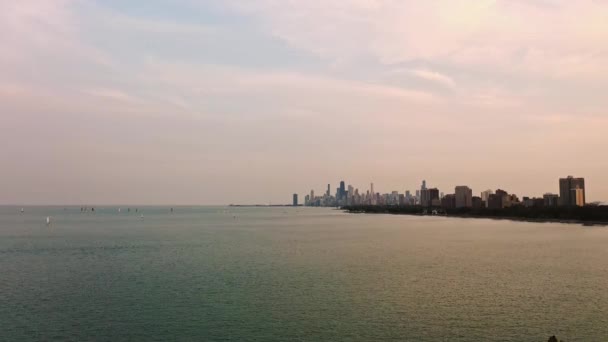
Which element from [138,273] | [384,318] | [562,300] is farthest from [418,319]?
[138,273]

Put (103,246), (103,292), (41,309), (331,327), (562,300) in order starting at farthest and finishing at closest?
(103,246) < (103,292) < (562,300) < (41,309) < (331,327)

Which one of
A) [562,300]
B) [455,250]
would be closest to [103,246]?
[455,250]

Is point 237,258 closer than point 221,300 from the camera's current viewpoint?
No

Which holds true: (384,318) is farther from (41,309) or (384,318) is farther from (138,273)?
(138,273)

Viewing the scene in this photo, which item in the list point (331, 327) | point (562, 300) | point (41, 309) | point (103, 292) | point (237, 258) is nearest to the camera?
point (331, 327)

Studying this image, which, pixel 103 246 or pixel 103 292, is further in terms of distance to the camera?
pixel 103 246

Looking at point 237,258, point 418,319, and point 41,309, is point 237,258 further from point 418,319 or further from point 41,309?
point 418,319

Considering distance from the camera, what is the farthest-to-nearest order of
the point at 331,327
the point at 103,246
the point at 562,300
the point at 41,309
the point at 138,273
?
the point at 103,246 < the point at 138,273 < the point at 562,300 < the point at 41,309 < the point at 331,327

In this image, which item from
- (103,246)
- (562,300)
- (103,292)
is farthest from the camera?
(103,246)
